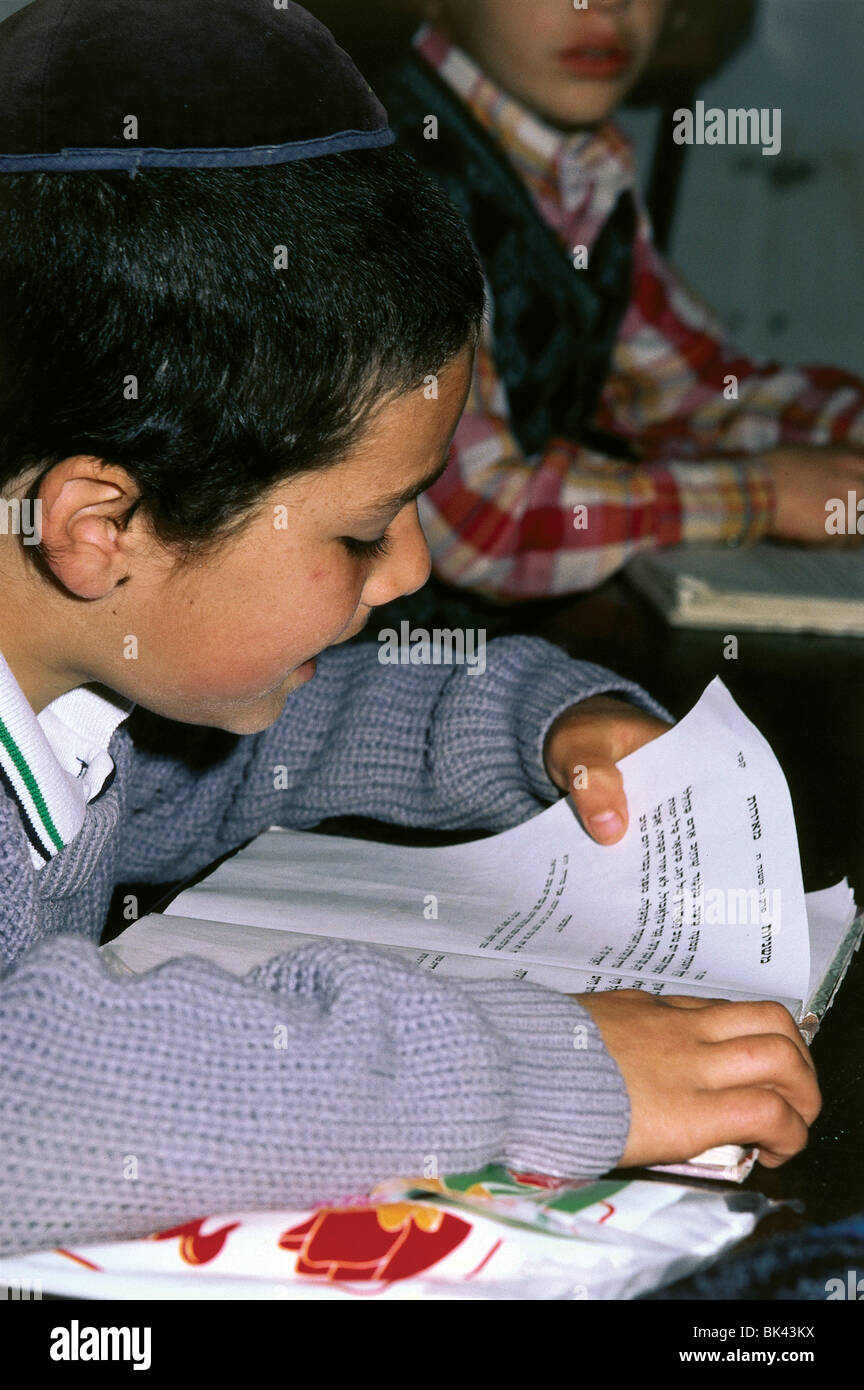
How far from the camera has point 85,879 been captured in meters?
0.77

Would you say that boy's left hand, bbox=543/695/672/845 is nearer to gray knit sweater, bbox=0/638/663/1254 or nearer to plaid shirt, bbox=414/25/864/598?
gray knit sweater, bbox=0/638/663/1254

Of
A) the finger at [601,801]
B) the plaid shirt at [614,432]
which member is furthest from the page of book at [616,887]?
the plaid shirt at [614,432]

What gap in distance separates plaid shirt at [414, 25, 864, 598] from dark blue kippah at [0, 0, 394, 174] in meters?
0.72

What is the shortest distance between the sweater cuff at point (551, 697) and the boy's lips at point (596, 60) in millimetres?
885

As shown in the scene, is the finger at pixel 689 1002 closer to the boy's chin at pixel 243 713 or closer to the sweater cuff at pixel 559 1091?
the sweater cuff at pixel 559 1091

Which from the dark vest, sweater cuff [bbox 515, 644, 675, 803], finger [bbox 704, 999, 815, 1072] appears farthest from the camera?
the dark vest

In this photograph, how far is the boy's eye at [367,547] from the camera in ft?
2.25

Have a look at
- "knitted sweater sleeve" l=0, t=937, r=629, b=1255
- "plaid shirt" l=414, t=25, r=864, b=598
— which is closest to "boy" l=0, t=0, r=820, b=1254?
"knitted sweater sleeve" l=0, t=937, r=629, b=1255

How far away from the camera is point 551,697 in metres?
0.88

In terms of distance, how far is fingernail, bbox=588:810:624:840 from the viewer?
2.43 feet

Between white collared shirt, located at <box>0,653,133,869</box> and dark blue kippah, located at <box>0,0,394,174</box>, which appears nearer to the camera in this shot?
dark blue kippah, located at <box>0,0,394,174</box>

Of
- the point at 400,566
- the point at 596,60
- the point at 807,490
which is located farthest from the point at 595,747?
the point at 596,60

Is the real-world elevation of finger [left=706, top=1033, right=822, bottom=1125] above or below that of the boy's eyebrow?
below
